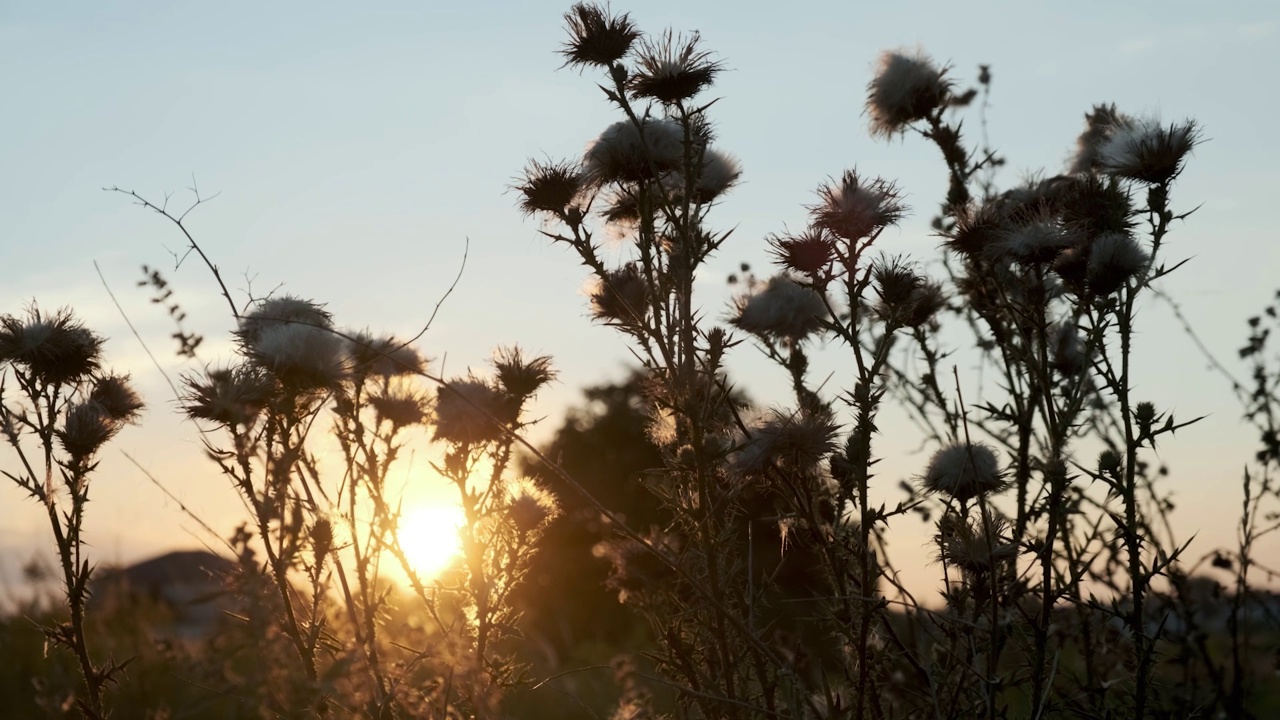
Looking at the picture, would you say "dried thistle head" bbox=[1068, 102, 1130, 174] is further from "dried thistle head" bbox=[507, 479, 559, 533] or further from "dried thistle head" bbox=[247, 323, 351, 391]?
"dried thistle head" bbox=[247, 323, 351, 391]

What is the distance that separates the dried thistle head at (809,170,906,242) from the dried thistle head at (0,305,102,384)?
255cm

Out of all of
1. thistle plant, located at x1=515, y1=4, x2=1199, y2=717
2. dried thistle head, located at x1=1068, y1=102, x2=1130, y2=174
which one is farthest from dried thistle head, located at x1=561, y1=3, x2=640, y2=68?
dried thistle head, located at x1=1068, y1=102, x2=1130, y2=174

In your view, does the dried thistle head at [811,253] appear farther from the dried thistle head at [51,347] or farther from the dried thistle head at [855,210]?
the dried thistle head at [51,347]

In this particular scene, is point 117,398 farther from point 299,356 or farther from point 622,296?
point 622,296

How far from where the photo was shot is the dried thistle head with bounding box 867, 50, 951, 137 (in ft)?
16.2

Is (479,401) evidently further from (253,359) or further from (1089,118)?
(1089,118)

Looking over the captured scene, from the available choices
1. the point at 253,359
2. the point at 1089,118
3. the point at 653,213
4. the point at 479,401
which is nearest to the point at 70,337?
the point at 253,359

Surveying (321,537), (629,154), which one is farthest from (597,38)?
(321,537)

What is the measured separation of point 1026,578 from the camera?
3.61 meters

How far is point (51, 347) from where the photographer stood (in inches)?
155

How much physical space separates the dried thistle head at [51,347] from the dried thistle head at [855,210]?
255 centimetres

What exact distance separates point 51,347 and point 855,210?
272cm

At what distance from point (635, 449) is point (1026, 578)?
24.8m

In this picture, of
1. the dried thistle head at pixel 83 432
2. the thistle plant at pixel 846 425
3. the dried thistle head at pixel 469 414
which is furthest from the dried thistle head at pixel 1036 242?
the dried thistle head at pixel 83 432
